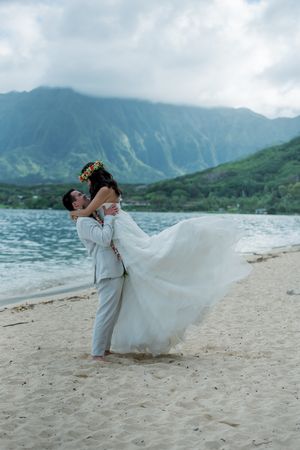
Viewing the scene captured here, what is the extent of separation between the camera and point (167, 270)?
757 centimetres

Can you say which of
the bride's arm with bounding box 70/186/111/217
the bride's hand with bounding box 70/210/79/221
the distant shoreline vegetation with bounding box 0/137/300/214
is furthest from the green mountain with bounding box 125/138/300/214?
the bride's arm with bounding box 70/186/111/217

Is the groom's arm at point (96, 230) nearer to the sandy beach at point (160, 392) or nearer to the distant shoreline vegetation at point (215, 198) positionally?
the sandy beach at point (160, 392)

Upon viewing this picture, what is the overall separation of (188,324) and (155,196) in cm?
18489

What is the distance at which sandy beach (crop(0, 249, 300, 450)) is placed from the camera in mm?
5102

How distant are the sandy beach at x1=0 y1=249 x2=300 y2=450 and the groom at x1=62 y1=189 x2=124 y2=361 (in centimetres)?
45

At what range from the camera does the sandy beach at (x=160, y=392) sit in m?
5.10

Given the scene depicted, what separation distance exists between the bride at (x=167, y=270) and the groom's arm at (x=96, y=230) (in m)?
0.11

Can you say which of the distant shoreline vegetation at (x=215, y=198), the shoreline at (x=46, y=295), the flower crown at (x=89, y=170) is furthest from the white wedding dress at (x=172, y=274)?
the distant shoreline vegetation at (x=215, y=198)

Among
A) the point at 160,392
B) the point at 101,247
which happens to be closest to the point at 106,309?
the point at 101,247

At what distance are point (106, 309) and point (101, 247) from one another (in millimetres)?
899

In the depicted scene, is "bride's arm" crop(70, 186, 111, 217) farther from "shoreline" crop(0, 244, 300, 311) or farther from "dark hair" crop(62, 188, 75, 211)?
"shoreline" crop(0, 244, 300, 311)

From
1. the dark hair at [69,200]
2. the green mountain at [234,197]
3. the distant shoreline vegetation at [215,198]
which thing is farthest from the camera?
the distant shoreline vegetation at [215,198]

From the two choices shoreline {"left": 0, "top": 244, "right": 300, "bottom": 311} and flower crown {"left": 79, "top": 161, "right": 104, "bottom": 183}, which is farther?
shoreline {"left": 0, "top": 244, "right": 300, "bottom": 311}

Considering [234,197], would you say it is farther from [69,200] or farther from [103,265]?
[103,265]
